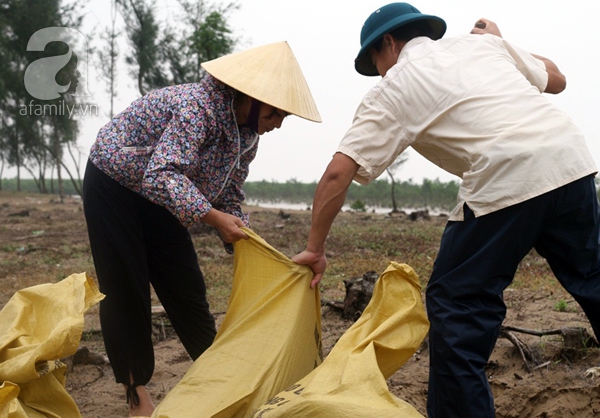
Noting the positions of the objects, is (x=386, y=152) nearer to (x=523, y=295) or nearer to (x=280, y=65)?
(x=280, y=65)

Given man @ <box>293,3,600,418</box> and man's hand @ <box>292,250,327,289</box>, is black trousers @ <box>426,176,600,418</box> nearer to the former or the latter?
man @ <box>293,3,600,418</box>

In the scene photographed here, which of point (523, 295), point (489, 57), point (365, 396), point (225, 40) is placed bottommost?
point (523, 295)

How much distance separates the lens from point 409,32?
237 cm

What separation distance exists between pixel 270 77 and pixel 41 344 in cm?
127

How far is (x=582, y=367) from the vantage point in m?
2.81

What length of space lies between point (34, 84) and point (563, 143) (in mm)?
26112

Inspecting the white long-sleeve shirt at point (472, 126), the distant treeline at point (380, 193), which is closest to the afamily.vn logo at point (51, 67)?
the distant treeline at point (380, 193)

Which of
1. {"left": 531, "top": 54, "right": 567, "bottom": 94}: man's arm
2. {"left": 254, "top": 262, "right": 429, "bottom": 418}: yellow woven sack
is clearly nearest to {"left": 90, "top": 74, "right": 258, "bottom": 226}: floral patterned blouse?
{"left": 254, "top": 262, "right": 429, "bottom": 418}: yellow woven sack

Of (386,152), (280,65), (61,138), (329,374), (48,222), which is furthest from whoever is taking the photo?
(61,138)

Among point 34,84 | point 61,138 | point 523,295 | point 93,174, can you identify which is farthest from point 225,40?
point 61,138

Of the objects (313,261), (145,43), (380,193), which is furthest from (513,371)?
(380,193)

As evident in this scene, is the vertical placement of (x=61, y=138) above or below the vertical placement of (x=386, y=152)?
above

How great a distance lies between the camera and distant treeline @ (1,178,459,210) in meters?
30.0

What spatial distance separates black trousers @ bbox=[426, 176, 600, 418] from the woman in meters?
0.83
